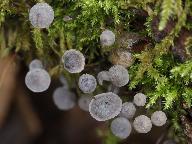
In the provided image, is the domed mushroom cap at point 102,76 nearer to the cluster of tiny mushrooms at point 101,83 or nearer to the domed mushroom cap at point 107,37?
the cluster of tiny mushrooms at point 101,83

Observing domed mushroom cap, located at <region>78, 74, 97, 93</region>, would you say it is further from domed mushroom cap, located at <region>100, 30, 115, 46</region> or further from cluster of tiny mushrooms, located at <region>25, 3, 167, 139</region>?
domed mushroom cap, located at <region>100, 30, 115, 46</region>

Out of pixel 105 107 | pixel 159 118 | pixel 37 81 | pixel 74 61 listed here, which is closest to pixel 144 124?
pixel 159 118

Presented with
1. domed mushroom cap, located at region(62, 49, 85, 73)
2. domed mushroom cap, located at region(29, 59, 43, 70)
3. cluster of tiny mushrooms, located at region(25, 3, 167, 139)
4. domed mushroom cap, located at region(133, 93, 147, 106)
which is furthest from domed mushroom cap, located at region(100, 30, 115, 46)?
domed mushroom cap, located at region(29, 59, 43, 70)


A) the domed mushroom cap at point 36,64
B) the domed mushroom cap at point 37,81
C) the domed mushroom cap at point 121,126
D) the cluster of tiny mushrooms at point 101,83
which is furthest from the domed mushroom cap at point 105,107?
the domed mushroom cap at point 36,64

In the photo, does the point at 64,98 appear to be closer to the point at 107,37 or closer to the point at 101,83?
the point at 101,83

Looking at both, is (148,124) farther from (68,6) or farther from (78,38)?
(68,6)

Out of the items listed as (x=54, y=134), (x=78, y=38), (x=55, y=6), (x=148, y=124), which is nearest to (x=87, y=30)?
(x=78, y=38)
